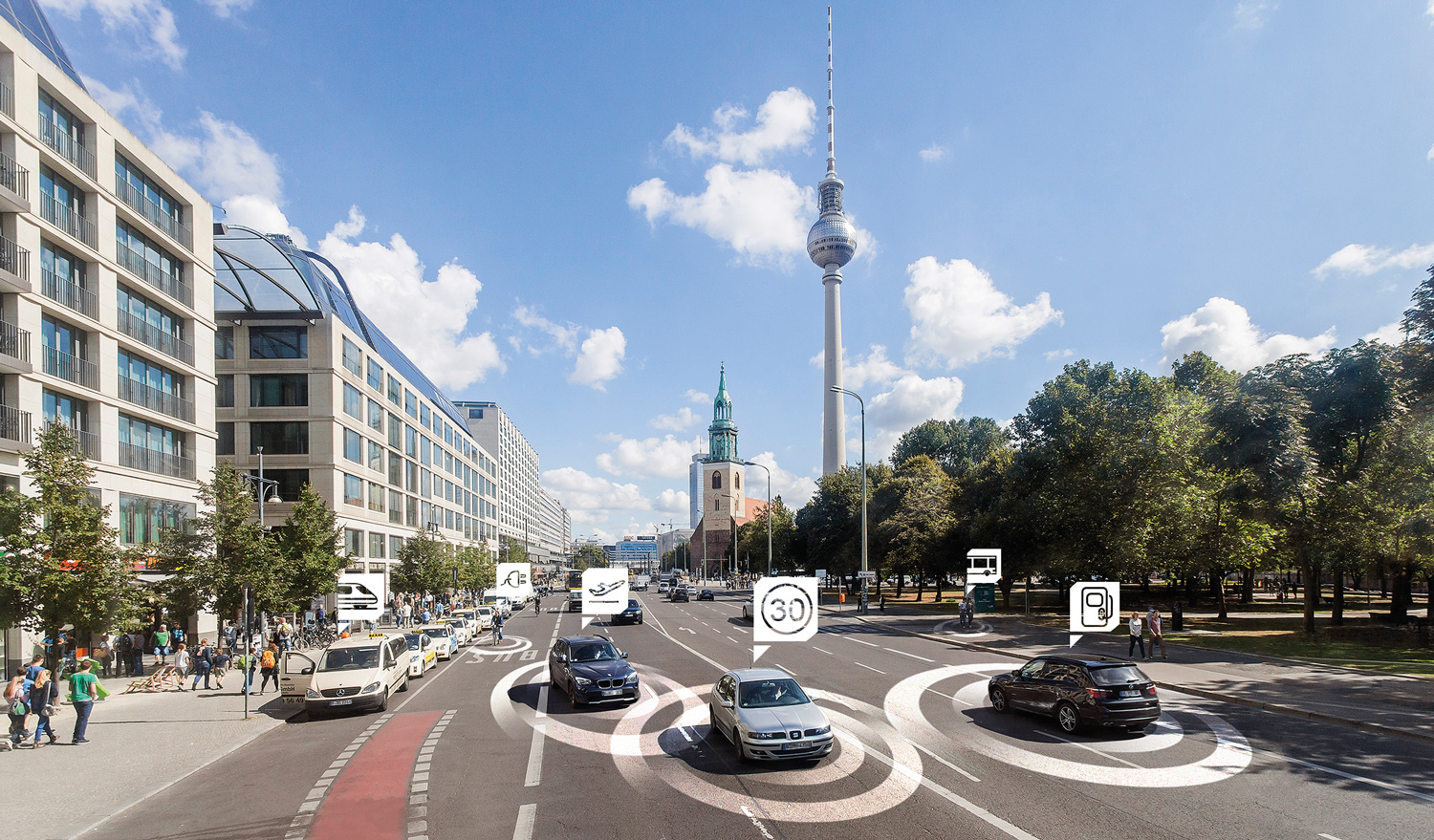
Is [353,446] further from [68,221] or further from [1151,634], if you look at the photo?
[1151,634]

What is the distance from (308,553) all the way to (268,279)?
815 inches

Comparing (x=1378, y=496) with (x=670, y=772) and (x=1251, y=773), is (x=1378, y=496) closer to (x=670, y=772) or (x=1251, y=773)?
(x=1251, y=773)

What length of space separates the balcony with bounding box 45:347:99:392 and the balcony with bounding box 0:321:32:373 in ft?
3.97

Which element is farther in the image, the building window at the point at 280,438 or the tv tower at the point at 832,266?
the tv tower at the point at 832,266

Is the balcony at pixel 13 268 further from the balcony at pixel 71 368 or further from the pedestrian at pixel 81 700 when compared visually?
the pedestrian at pixel 81 700

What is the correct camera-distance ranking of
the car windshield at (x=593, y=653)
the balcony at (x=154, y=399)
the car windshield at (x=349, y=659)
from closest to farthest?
the car windshield at (x=349, y=659) < the car windshield at (x=593, y=653) < the balcony at (x=154, y=399)

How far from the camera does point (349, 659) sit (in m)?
19.6

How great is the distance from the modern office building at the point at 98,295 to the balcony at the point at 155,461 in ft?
0.24

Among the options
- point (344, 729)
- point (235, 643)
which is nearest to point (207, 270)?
point (235, 643)

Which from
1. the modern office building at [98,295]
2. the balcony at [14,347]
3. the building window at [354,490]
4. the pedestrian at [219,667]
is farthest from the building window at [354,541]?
the balcony at [14,347]

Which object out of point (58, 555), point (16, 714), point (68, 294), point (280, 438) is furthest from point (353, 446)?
point (16, 714)

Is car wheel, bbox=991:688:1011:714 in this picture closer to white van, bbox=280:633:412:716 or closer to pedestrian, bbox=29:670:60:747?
white van, bbox=280:633:412:716

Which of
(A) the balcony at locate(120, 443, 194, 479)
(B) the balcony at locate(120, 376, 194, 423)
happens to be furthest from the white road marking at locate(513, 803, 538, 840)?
(B) the balcony at locate(120, 376, 194, 423)

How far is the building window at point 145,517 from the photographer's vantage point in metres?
29.3
